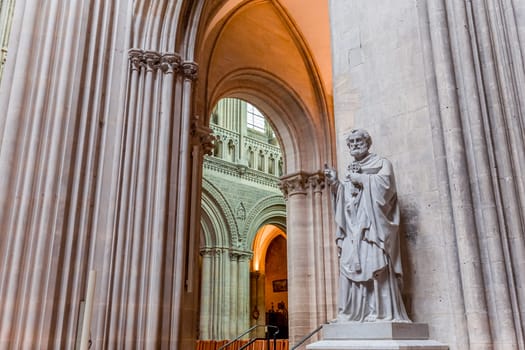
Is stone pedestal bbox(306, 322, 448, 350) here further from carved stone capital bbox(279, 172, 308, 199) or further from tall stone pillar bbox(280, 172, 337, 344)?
carved stone capital bbox(279, 172, 308, 199)

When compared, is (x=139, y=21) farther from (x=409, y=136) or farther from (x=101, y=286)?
(x=409, y=136)

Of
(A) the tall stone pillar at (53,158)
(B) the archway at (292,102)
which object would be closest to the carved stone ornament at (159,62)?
(A) the tall stone pillar at (53,158)

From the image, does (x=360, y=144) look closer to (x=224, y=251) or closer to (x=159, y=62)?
(x=159, y=62)

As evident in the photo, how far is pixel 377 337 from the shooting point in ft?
10.3

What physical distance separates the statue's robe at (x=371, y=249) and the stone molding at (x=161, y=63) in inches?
166

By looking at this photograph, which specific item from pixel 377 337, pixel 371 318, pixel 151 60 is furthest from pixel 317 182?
pixel 377 337

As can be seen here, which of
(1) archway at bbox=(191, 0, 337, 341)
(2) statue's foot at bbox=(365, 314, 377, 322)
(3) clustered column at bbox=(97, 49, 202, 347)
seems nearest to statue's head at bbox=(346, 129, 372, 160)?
(2) statue's foot at bbox=(365, 314, 377, 322)

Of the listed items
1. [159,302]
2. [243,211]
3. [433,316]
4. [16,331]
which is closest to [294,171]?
[243,211]

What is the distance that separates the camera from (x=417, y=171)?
3885mm

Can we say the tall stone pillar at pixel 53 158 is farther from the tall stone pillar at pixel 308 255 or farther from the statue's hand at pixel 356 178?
the tall stone pillar at pixel 308 255

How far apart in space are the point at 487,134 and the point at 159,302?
13.8 ft

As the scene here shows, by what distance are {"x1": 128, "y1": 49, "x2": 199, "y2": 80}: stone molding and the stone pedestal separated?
4.78m

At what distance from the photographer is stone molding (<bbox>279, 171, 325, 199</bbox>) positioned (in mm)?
11820

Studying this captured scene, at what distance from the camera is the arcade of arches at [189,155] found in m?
3.49
